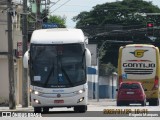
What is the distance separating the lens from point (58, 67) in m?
29.1

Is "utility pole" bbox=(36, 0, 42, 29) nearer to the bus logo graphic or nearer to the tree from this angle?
the bus logo graphic

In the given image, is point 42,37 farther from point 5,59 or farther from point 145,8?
point 145,8

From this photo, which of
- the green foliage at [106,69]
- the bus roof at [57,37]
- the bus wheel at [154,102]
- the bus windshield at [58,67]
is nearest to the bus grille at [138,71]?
the bus wheel at [154,102]

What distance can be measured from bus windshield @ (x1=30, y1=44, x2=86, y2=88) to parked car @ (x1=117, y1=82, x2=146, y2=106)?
15267 mm

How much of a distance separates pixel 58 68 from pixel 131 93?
53.6 ft

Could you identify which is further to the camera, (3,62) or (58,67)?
(3,62)

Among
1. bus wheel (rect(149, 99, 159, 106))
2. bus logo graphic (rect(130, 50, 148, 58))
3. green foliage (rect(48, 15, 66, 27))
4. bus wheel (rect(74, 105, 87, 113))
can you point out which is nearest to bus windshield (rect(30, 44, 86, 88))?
bus wheel (rect(74, 105, 87, 113))

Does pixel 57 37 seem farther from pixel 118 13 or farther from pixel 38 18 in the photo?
pixel 118 13

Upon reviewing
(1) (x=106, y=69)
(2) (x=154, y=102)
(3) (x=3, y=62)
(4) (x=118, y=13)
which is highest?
(4) (x=118, y=13)

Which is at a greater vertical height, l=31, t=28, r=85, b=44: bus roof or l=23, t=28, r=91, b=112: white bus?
l=31, t=28, r=85, b=44: bus roof

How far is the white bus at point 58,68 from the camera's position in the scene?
2884 centimetres

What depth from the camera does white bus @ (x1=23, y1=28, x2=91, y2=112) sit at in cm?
2884

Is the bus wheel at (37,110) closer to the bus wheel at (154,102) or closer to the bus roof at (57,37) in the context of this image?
the bus roof at (57,37)

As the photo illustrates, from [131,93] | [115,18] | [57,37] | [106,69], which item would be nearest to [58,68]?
[57,37]
